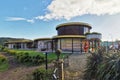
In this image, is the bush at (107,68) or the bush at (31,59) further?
the bush at (31,59)

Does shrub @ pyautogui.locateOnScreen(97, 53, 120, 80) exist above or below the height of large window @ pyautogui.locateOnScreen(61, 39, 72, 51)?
below

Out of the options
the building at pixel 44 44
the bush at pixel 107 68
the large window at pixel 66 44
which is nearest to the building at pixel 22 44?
the building at pixel 44 44

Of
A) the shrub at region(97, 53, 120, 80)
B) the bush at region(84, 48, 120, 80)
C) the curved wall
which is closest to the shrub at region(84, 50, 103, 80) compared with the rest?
the bush at region(84, 48, 120, 80)

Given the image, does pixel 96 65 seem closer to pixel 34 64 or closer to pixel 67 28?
pixel 34 64

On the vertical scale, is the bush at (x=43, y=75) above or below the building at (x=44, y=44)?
below

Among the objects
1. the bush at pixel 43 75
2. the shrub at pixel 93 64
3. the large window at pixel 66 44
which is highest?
the large window at pixel 66 44

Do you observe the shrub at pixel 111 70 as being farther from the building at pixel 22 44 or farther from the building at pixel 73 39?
the building at pixel 22 44

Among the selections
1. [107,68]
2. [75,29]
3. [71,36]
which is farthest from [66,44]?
[107,68]

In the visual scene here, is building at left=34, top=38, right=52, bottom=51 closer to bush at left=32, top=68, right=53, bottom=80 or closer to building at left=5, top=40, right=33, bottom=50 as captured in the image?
building at left=5, top=40, right=33, bottom=50

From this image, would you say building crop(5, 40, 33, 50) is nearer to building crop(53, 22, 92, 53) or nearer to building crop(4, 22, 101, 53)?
building crop(4, 22, 101, 53)

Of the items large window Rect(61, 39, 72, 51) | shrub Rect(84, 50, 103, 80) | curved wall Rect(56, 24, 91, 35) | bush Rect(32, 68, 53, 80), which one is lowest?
bush Rect(32, 68, 53, 80)

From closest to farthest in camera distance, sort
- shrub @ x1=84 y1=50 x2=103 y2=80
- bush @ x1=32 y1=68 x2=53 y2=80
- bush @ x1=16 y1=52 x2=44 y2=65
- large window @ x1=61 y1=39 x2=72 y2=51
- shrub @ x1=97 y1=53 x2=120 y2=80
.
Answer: shrub @ x1=97 y1=53 x2=120 y2=80 < shrub @ x1=84 y1=50 x2=103 y2=80 < bush @ x1=32 y1=68 x2=53 y2=80 < bush @ x1=16 y1=52 x2=44 y2=65 < large window @ x1=61 y1=39 x2=72 y2=51

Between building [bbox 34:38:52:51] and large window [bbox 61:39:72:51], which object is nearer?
large window [bbox 61:39:72:51]

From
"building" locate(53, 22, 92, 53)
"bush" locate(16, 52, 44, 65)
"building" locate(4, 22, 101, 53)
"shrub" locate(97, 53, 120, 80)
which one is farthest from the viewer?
"building" locate(53, 22, 92, 53)
